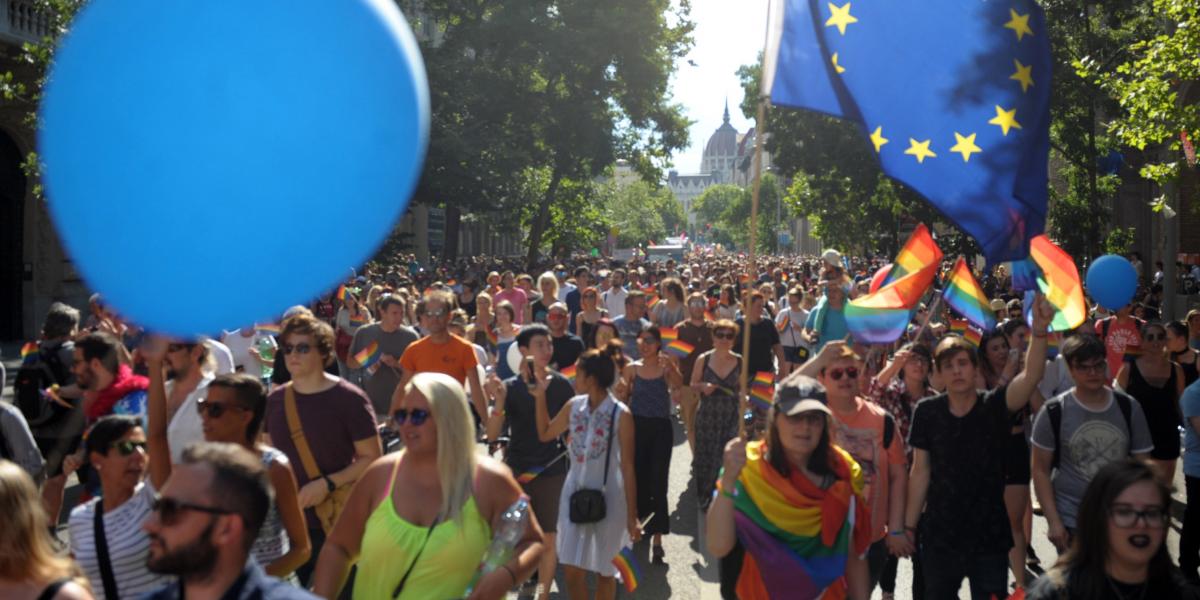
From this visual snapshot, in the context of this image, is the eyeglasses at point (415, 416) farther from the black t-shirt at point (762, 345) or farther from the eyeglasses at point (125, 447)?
the black t-shirt at point (762, 345)

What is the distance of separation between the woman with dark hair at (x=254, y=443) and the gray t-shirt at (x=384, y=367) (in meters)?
5.24

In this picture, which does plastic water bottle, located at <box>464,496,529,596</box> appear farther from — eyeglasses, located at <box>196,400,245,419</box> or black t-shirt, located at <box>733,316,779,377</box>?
black t-shirt, located at <box>733,316,779,377</box>

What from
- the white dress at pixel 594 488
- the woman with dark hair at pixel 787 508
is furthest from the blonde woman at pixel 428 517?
the white dress at pixel 594 488

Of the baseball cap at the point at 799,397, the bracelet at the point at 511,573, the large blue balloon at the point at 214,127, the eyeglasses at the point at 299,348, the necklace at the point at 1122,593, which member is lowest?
the bracelet at the point at 511,573

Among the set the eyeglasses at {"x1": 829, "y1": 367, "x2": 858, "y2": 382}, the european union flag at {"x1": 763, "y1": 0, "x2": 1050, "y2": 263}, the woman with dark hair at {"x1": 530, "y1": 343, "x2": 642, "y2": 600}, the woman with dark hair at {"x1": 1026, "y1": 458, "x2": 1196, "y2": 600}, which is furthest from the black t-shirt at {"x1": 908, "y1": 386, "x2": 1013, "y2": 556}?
the woman with dark hair at {"x1": 1026, "y1": 458, "x2": 1196, "y2": 600}

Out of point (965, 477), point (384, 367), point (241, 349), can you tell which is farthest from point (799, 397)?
point (241, 349)

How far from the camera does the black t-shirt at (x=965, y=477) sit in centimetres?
602

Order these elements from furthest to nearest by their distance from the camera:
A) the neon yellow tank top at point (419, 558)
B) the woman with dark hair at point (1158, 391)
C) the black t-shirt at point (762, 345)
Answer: the black t-shirt at point (762, 345), the woman with dark hair at point (1158, 391), the neon yellow tank top at point (419, 558)

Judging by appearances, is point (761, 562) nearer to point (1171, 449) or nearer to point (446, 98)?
point (1171, 449)

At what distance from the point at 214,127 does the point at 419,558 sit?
1588 millimetres

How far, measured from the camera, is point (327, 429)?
19.1 feet

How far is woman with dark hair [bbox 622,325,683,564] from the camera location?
8.94m

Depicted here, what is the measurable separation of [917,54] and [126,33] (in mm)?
3951

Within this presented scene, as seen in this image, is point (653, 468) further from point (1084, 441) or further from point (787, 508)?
point (787, 508)
